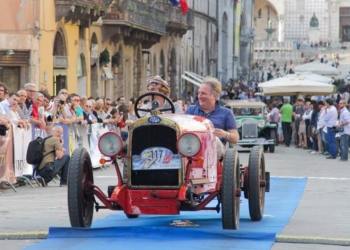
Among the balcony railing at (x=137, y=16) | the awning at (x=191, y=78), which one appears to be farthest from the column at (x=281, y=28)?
the balcony railing at (x=137, y=16)

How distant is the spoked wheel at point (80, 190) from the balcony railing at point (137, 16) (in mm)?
29199

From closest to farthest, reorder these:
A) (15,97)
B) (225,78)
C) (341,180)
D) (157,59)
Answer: (15,97)
(341,180)
(157,59)
(225,78)

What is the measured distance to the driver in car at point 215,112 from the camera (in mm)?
12641

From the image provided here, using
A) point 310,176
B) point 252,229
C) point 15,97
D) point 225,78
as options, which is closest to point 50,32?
point 310,176

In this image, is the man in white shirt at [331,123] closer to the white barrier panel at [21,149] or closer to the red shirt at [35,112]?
the red shirt at [35,112]

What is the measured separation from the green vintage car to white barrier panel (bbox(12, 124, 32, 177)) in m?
15.6

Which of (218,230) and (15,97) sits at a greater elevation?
(15,97)

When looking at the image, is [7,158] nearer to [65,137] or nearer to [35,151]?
[35,151]

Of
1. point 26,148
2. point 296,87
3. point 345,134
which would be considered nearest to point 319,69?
point 296,87

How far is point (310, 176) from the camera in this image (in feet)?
77.3

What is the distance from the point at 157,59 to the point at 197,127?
44.5 metres

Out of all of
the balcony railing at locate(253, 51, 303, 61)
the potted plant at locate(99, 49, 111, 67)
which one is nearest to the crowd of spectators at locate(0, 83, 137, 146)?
the potted plant at locate(99, 49, 111, 67)

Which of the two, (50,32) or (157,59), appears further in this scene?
(157,59)

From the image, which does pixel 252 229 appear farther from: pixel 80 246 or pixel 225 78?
pixel 225 78
